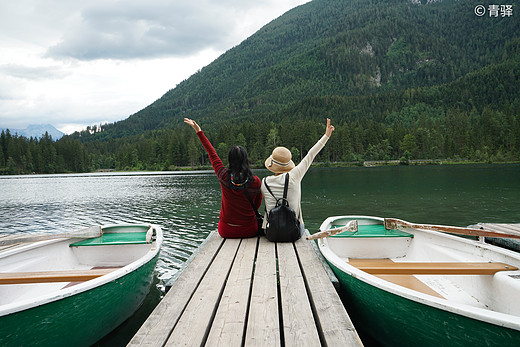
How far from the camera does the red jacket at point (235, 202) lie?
6008 millimetres

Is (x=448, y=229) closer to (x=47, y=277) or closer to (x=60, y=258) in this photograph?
(x=47, y=277)

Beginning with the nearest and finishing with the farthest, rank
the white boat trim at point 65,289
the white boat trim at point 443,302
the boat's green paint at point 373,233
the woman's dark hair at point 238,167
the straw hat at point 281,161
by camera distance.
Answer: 1. the white boat trim at point 443,302
2. the white boat trim at point 65,289
3. the woman's dark hair at point 238,167
4. the straw hat at point 281,161
5. the boat's green paint at point 373,233

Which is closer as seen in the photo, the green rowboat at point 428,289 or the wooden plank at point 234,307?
the wooden plank at point 234,307

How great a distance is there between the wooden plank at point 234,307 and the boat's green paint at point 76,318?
1.87 m

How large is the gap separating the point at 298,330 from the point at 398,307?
1553 millimetres

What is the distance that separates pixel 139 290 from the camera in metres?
6.14

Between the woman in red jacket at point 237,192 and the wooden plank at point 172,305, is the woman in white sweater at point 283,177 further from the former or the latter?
the wooden plank at point 172,305

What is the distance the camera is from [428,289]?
574 cm

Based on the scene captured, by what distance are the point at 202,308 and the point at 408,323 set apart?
2.51 metres

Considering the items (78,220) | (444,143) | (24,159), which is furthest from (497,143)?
(24,159)

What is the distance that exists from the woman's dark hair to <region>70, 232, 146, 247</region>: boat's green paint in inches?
116

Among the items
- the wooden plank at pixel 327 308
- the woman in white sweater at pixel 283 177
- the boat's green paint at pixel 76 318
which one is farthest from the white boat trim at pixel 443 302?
the boat's green paint at pixel 76 318

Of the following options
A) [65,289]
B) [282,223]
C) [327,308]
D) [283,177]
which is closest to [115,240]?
[65,289]

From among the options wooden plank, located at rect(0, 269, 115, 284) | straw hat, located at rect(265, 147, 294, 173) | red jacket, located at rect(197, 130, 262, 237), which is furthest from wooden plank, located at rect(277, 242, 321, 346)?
wooden plank, located at rect(0, 269, 115, 284)
